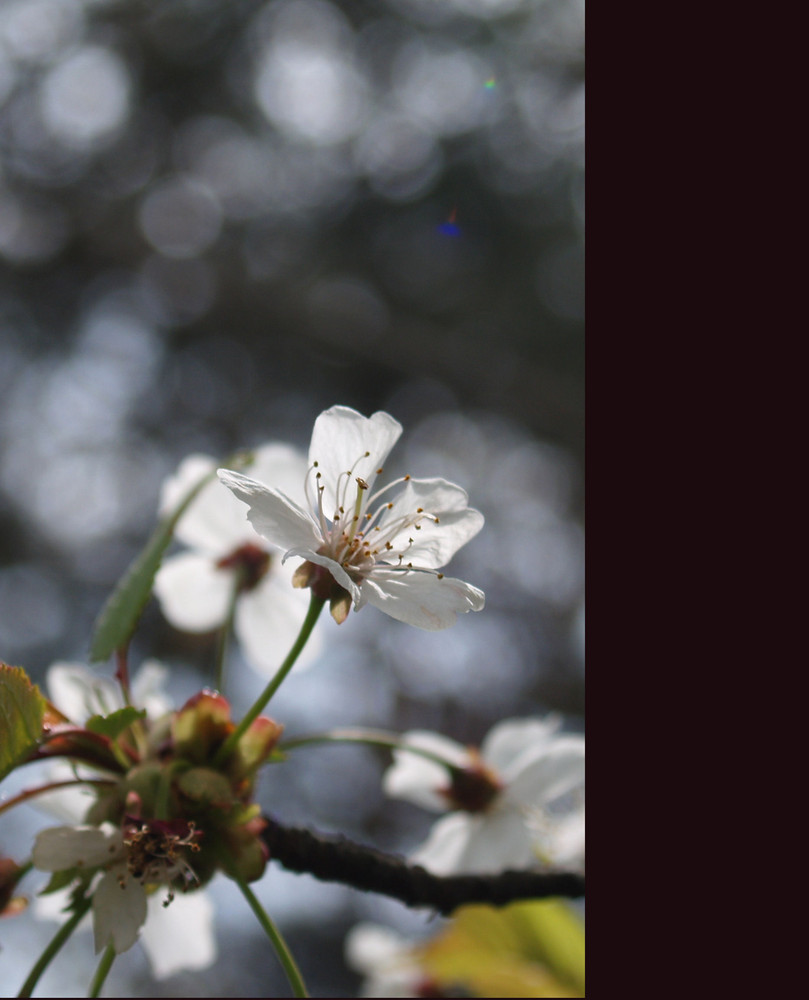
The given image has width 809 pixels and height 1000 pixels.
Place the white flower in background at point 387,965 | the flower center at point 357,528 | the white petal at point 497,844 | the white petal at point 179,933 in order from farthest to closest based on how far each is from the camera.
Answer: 1. the white flower in background at point 387,965
2. the white petal at point 497,844
3. the white petal at point 179,933
4. the flower center at point 357,528

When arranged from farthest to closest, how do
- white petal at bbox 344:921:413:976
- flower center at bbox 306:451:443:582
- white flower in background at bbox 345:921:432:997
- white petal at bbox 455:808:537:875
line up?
1. white petal at bbox 344:921:413:976
2. white flower in background at bbox 345:921:432:997
3. white petal at bbox 455:808:537:875
4. flower center at bbox 306:451:443:582

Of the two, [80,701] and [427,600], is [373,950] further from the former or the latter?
[427,600]

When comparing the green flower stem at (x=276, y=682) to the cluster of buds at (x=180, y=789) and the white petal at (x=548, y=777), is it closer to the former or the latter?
the cluster of buds at (x=180, y=789)

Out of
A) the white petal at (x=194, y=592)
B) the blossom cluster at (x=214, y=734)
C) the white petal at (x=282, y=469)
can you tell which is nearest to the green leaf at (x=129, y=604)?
the blossom cluster at (x=214, y=734)

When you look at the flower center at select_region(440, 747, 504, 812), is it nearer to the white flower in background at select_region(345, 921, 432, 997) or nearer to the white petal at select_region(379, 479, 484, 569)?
the white flower in background at select_region(345, 921, 432, 997)

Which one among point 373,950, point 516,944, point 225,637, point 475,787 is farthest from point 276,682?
point 373,950

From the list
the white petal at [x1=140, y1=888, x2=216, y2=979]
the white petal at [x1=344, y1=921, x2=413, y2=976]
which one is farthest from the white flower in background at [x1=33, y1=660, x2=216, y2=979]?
the white petal at [x1=344, y1=921, x2=413, y2=976]

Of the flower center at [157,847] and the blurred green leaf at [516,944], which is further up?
the blurred green leaf at [516,944]
